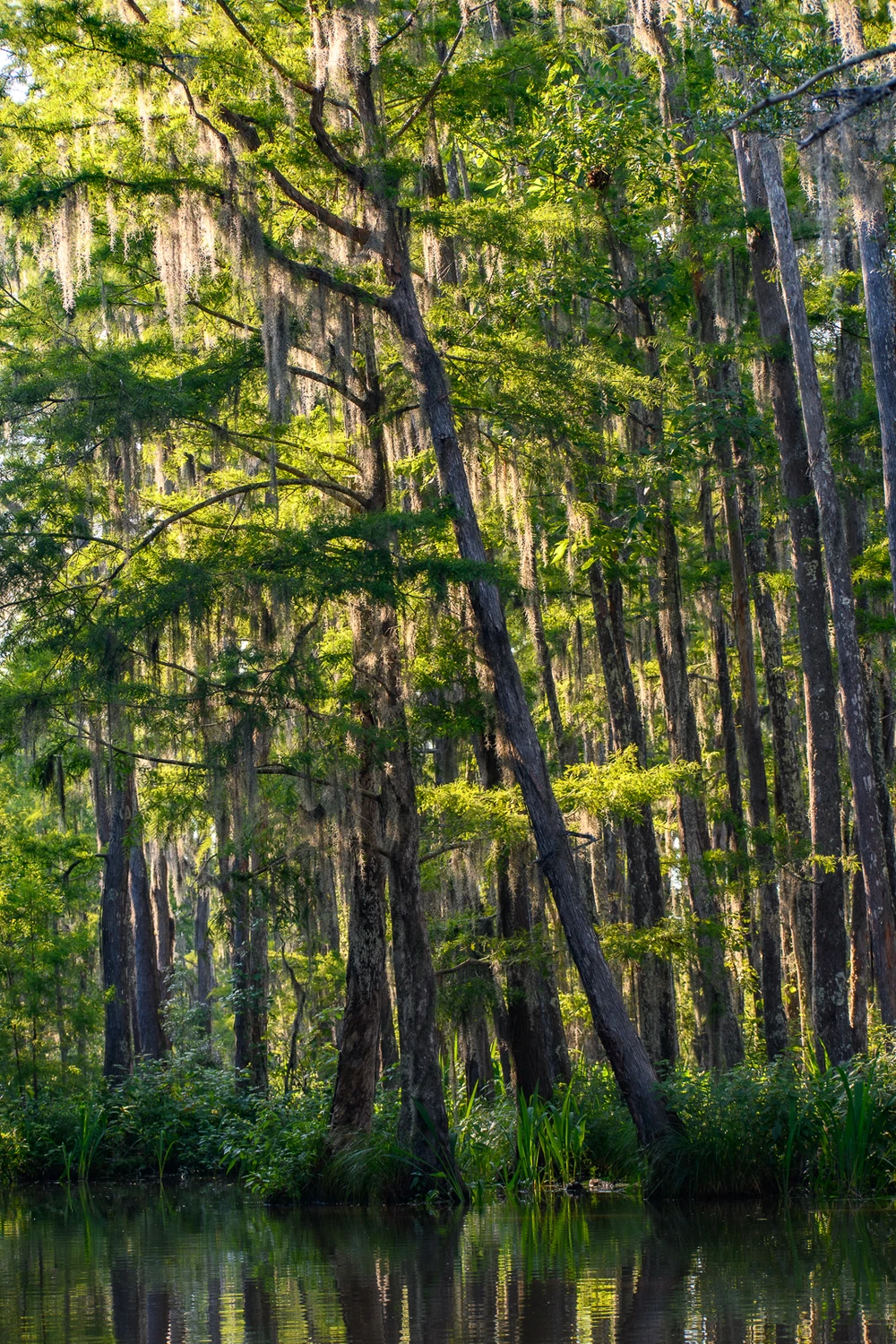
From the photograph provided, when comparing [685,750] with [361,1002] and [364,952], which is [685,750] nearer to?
[364,952]

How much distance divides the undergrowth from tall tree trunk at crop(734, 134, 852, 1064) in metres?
0.97

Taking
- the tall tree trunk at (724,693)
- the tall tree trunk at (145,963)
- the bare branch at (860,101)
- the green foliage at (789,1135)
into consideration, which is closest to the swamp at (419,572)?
the green foliage at (789,1135)

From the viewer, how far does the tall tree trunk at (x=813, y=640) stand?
13.8m

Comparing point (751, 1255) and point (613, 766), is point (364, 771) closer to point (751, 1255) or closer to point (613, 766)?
point (613, 766)

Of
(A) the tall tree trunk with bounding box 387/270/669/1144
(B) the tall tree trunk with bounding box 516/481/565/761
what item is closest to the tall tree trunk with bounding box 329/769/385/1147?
(A) the tall tree trunk with bounding box 387/270/669/1144

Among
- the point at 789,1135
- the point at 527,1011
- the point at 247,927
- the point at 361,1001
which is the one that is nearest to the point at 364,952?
the point at 361,1001

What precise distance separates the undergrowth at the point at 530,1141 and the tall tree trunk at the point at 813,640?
971 millimetres

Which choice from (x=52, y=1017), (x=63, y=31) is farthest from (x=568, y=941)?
(x=52, y=1017)

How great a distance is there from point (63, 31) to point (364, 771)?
272 inches

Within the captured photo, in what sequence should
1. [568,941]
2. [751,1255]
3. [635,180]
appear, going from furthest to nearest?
[635,180] < [568,941] < [751,1255]

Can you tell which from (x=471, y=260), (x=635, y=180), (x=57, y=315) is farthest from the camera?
(x=635, y=180)

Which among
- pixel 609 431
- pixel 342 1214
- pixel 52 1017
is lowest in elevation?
pixel 342 1214

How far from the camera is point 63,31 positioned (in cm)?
1152

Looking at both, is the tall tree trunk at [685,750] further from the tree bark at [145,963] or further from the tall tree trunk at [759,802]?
the tree bark at [145,963]
